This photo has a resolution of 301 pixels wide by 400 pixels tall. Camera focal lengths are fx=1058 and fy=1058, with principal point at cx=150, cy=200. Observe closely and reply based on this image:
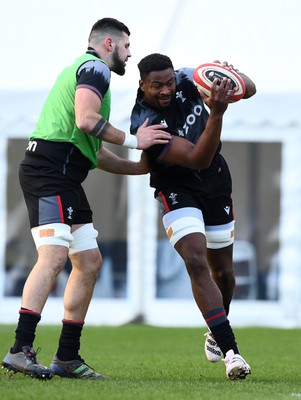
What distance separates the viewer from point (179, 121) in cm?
609

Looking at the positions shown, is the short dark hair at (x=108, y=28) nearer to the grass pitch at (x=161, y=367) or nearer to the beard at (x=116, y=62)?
the beard at (x=116, y=62)

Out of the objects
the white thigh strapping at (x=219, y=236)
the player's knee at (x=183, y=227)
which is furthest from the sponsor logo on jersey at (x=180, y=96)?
the white thigh strapping at (x=219, y=236)

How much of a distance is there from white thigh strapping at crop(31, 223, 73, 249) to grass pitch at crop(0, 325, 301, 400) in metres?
0.73

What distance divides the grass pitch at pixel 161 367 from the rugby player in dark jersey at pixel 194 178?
11.4 inches

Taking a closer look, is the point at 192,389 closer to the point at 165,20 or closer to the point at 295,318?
the point at 295,318

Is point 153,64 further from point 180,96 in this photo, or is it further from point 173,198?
point 173,198

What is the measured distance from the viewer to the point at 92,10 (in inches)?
464

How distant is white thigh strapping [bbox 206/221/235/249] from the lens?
6.38 metres

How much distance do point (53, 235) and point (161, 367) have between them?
1.56 meters

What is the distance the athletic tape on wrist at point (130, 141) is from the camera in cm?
569

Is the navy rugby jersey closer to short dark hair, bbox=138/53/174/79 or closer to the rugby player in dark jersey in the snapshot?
the rugby player in dark jersey

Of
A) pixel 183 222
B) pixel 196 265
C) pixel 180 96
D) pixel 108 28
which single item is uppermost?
pixel 108 28

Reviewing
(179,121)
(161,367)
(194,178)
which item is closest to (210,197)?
(194,178)

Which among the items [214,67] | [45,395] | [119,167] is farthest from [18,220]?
[45,395]
